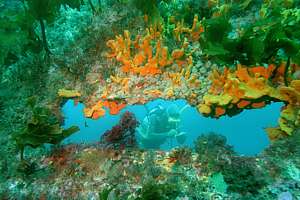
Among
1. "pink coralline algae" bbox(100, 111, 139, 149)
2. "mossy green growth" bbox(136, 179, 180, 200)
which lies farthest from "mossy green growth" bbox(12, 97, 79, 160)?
"mossy green growth" bbox(136, 179, 180, 200)

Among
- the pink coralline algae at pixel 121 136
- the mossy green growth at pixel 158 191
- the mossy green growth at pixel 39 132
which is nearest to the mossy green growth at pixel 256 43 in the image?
the pink coralline algae at pixel 121 136

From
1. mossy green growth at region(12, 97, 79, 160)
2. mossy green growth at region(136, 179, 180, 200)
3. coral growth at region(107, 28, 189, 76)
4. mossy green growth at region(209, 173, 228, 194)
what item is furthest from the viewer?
coral growth at region(107, 28, 189, 76)

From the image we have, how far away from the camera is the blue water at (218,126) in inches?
187

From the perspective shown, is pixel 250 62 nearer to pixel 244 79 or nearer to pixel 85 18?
pixel 244 79

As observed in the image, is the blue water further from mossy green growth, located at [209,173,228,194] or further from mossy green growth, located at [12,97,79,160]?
mossy green growth, located at [209,173,228,194]

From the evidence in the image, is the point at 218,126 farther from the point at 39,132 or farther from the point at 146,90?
the point at 39,132

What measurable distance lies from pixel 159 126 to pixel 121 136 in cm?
60

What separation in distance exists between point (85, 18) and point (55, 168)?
3783 mm

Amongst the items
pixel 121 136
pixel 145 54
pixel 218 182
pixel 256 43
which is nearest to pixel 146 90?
pixel 145 54

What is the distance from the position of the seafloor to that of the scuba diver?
5 cm

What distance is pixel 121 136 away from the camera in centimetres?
520

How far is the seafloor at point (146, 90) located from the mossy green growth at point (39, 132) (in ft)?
0.05

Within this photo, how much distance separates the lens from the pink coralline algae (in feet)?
16.9

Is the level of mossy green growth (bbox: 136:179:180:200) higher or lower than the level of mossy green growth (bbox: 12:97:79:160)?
lower
